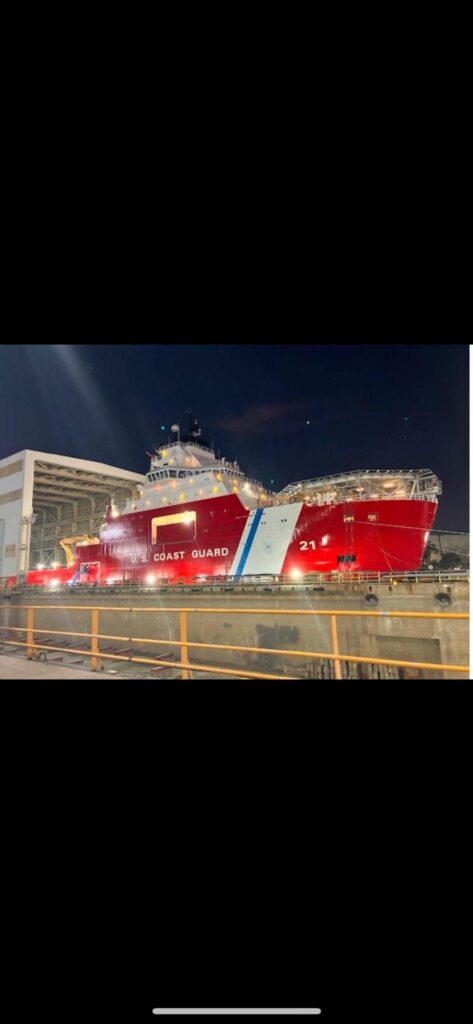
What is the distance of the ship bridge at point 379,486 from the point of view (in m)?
10.2

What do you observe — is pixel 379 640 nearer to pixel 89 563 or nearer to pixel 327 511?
pixel 327 511

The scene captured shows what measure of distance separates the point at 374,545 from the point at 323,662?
3.15m

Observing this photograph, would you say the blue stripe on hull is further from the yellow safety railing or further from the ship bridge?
the yellow safety railing

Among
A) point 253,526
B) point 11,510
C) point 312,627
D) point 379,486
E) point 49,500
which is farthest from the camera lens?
point 49,500

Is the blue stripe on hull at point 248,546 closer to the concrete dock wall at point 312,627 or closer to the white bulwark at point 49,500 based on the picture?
the concrete dock wall at point 312,627

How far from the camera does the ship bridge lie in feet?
33.5

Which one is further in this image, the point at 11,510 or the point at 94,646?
the point at 11,510

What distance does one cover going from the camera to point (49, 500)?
19938mm

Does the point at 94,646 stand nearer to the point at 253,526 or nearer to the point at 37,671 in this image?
the point at 37,671

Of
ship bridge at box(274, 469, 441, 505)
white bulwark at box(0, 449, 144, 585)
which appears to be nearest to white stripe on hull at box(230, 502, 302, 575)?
ship bridge at box(274, 469, 441, 505)

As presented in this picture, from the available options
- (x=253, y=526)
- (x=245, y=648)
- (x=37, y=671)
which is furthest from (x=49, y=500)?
(x=245, y=648)

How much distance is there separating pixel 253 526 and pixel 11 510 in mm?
9754
